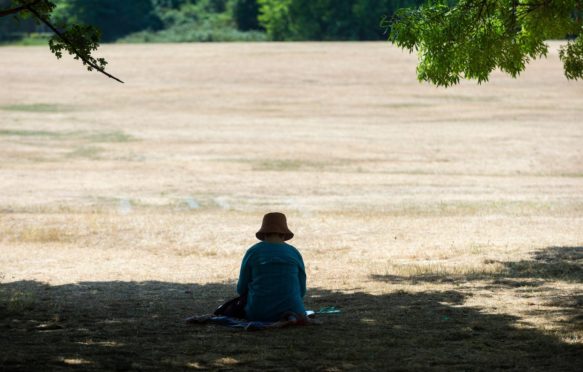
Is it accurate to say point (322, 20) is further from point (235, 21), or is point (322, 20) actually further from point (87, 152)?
point (87, 152)

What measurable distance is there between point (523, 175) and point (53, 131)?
1871cm

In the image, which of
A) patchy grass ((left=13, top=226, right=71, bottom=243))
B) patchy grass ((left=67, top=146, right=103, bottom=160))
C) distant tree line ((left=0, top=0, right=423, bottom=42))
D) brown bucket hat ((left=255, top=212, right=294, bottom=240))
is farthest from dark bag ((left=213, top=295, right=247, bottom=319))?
distant tree line ((left=0, top=0, right=423, bottom=42))

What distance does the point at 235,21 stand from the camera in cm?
11906

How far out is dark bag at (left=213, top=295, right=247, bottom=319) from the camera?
991cm

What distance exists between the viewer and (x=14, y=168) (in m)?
30.1

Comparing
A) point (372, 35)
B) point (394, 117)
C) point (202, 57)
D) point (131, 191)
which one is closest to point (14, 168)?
point (131, 191)

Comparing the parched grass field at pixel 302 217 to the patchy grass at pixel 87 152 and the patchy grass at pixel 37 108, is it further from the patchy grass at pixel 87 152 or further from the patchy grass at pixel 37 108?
the patchy grass at pixel 37 108

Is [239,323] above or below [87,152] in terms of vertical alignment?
above

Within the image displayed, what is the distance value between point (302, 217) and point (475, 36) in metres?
9.55

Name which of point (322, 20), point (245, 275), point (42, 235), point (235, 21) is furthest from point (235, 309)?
point (235, 21)

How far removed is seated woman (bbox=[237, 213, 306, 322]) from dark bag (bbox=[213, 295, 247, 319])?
0.62 feet

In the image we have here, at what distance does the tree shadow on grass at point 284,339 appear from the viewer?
8188 mm

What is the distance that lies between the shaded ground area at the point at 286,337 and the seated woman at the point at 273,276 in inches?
10.4

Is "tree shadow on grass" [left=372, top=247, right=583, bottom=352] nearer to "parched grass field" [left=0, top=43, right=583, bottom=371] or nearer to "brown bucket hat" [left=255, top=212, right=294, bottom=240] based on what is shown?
"parched grass field" [left=0, top=43, right=583, bottom=371]
